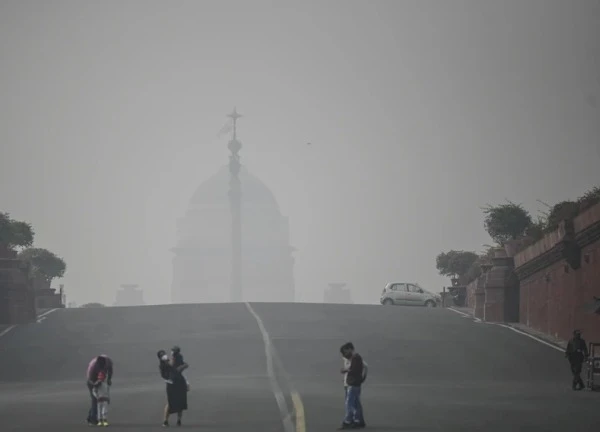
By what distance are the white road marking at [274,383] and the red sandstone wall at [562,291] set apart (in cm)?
1102

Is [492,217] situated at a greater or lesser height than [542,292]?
greater

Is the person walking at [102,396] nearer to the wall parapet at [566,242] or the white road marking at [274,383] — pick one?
the white road marking at [274,383]

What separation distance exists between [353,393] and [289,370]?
18143mm

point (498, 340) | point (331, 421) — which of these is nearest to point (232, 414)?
point (331, 421)

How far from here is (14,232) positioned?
100 metres

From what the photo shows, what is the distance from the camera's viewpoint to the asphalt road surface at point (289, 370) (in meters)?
32.4

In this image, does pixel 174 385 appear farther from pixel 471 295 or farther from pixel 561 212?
pixel 471 295

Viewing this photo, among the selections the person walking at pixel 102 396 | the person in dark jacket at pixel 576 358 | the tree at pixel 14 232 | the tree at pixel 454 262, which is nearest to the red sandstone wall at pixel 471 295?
the tree at pixel 454 262

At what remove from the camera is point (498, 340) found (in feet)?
191

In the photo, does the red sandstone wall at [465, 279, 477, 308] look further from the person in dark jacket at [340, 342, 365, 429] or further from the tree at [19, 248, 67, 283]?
the person in dark jacket at [340, 342, 365, 429]

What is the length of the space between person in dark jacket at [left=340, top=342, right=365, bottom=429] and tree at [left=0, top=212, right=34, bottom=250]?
63124 millimetres

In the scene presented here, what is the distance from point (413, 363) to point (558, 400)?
13.5 metres

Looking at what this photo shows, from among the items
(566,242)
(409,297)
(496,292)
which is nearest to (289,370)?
(566,242)

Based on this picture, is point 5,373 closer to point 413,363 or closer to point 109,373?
point 413,363
